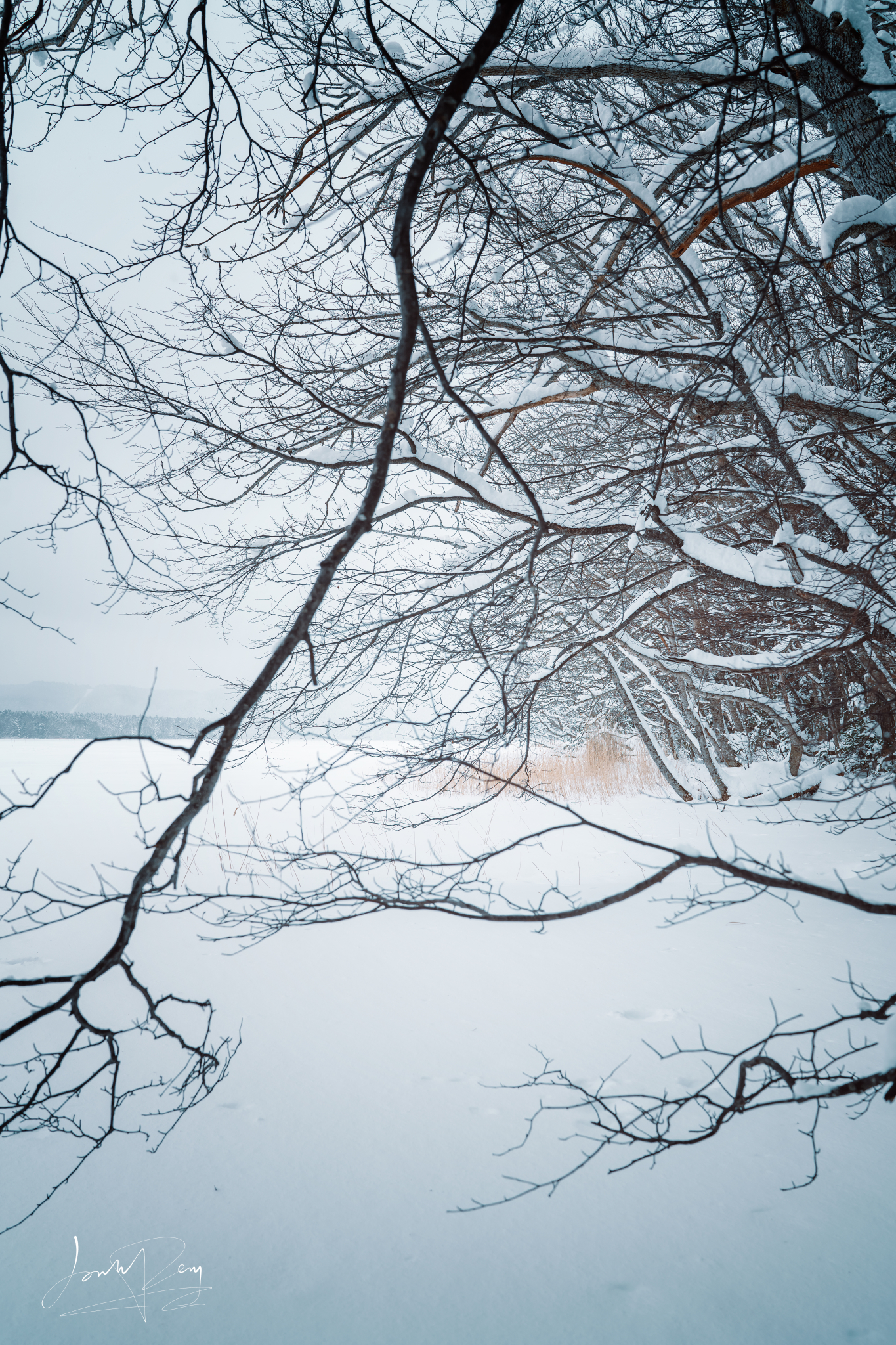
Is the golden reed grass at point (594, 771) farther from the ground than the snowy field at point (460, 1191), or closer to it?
farther from the ground

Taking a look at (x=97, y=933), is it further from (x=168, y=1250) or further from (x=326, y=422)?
(x=326, y=422)

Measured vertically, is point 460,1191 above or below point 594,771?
below

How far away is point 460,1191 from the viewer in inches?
81.1

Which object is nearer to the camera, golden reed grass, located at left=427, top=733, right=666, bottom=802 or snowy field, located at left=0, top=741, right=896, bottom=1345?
snowy field, located at left=0, top=741, right=896, bottom=1345

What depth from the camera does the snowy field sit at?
5.33ft

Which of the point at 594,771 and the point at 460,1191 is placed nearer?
the point at 460,1191

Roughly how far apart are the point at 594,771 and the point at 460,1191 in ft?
31.3

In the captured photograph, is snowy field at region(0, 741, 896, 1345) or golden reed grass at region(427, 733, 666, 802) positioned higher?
golden reed grass at region(427, 733, 666, 802)

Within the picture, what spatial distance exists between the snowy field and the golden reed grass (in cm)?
512

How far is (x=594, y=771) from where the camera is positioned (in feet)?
37.0

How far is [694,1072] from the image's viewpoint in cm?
275

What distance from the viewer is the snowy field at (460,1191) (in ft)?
5.33

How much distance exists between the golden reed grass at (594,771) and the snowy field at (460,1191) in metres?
5.12

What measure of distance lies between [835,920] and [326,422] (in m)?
4.84
